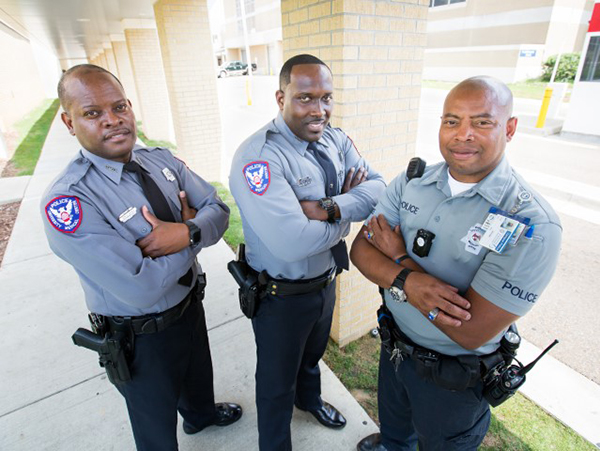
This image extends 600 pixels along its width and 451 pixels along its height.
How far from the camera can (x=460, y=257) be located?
1378mm

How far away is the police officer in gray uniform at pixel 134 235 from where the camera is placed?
1.40 meters

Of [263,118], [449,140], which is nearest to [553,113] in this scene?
[263,118]

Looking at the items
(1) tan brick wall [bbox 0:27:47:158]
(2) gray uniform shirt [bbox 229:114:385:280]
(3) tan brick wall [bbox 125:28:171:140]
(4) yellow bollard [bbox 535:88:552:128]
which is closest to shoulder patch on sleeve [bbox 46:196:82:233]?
(2) gray uniform shirt [bbox 229:114:385:280]

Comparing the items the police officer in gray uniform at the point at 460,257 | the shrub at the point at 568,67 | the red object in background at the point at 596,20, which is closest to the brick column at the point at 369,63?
the police officer in gray uniform at the point at 460,257

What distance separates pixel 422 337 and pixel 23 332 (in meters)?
3.53

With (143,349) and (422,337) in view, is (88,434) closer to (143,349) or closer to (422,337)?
(143,349)

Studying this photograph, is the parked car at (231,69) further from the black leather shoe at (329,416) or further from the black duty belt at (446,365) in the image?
the black duty belt at (446,365)

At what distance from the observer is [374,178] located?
208 centimetres

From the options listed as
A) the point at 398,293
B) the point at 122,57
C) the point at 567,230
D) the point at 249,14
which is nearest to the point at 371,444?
the point at 398,293

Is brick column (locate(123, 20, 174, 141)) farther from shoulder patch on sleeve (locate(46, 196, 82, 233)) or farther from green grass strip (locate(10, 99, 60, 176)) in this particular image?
shoulder patch on sleeve (locate(46, 196, 82, 233))

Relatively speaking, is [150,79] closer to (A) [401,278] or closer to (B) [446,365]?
(A) [401,278]

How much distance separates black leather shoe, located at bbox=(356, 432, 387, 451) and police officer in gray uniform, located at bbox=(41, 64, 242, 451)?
1.09 metres

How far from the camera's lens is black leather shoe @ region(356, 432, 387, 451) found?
212 cm

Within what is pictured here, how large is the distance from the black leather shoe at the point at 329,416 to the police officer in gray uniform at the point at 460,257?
696 millimetres
